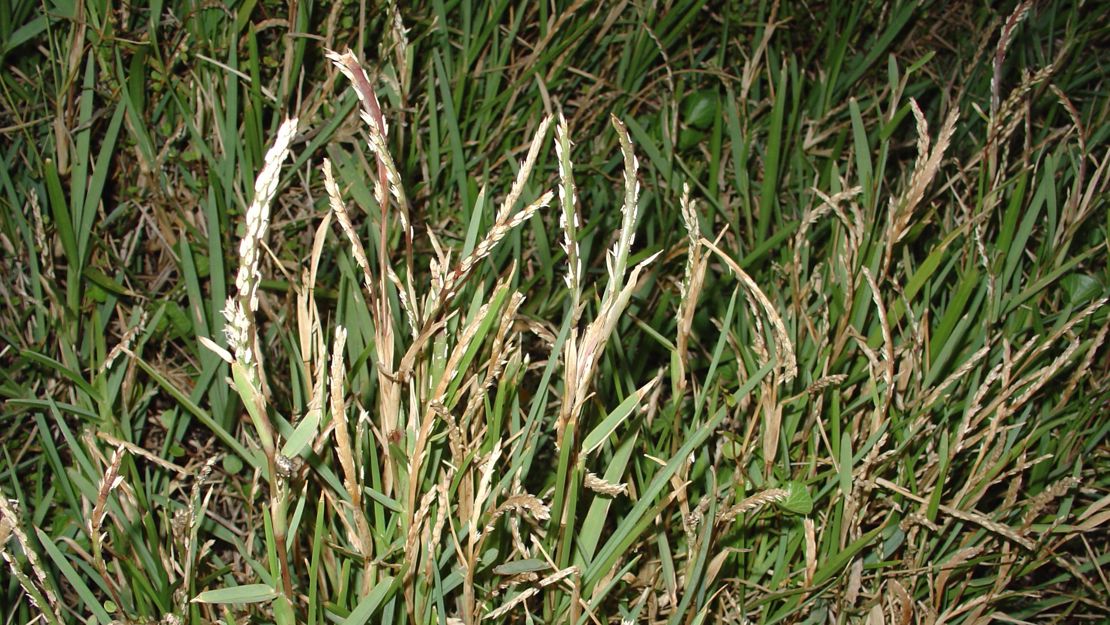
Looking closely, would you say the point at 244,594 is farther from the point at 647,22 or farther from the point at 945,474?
the point at 647,22

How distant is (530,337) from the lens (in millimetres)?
1539

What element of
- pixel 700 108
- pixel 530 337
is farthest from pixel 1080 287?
pixel 530 337

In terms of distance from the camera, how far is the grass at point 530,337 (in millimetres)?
1103

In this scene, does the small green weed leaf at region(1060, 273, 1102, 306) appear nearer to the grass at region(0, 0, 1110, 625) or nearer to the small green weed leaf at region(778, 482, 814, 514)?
the grass at region(0, 0, 1110, 625)

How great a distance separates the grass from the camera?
1.10 meters

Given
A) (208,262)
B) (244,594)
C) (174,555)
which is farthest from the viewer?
(208,262)

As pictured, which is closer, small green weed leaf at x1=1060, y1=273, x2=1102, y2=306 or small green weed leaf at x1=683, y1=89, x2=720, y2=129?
small green weed leaf at x1=1060, y1=273, x2=1102, y2=306

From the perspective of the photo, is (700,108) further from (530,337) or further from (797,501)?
(797,501)

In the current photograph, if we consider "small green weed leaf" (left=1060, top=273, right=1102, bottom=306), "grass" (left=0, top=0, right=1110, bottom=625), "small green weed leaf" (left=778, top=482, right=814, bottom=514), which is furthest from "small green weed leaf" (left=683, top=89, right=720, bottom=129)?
"small green weed leaf" (left=778, top=482, right=814, bottom=514)

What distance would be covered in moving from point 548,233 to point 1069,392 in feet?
2.93

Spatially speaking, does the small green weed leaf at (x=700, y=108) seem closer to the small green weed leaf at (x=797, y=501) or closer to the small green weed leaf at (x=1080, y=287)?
the small green weed leaf at (x=1080, y=287)

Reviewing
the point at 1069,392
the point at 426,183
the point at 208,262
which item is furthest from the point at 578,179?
the point at 1069,392

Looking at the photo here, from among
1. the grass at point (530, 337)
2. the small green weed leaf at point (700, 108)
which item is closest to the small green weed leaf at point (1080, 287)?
the grass at point (530, 337)

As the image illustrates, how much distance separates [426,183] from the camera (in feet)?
5.32
